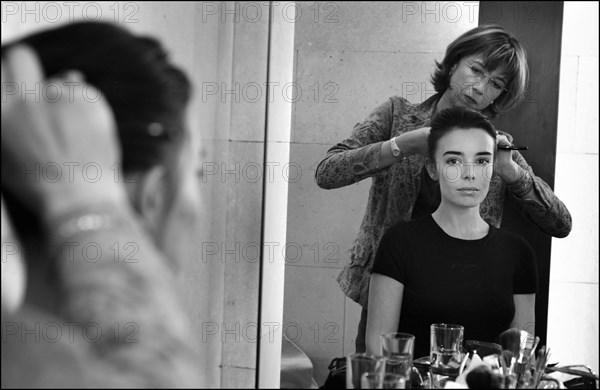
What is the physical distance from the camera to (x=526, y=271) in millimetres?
1745

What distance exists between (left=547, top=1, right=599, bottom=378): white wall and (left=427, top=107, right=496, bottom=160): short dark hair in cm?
20

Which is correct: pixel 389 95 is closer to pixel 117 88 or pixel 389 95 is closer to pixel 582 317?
pixel 582 317

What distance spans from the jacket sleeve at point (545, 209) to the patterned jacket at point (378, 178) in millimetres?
58

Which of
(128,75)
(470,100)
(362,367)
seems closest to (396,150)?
(470,100)

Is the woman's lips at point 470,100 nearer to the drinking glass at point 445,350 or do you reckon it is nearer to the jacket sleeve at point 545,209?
the jacket sleeve at point 545,209

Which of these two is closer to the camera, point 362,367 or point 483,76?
point 362,367

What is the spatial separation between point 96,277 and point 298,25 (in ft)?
2.65

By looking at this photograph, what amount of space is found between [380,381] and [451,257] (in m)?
0.58

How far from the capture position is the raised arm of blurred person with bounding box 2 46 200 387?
35.3 inches

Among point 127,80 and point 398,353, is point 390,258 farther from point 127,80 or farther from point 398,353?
point 127,80

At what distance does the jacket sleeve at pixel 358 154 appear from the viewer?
170cm

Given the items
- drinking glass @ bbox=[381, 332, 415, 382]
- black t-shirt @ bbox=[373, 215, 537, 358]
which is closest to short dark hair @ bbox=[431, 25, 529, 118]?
black t-shirt @ bbox=[373, 215, 537, 358]

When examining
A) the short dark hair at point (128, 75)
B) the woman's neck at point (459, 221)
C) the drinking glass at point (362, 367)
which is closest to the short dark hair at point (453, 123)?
the woman's neck at point (459, 221)

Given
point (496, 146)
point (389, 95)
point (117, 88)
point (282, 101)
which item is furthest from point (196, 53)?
point (496, 146)
